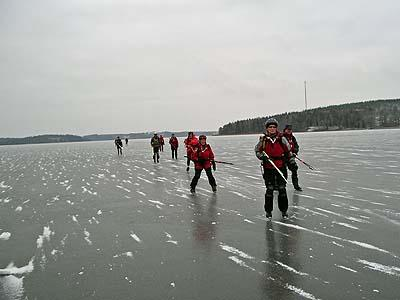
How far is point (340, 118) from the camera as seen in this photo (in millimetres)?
166125

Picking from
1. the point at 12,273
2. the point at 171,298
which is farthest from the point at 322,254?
the point at 12,273

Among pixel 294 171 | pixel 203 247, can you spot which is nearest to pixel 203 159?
pixel 294 171

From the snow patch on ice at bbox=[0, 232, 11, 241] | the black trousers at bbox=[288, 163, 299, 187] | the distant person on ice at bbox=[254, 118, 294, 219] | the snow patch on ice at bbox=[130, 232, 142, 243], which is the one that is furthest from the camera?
the black trousers at bbox=[288, 163, 299, 187]

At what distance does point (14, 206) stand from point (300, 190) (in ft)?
24.2

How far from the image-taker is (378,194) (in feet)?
Answer: 28.9

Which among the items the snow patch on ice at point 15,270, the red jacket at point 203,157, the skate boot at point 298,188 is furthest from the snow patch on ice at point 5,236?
the skate boot at point 298,188

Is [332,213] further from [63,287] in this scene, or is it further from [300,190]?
[63,287]

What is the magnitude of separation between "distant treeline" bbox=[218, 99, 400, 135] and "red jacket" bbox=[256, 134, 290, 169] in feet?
522

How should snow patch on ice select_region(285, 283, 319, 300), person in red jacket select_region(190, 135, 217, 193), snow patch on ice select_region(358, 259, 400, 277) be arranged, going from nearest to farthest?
snow patch on ice select_region(285, 283, 319, 300) < snow patch on ice select_region(358, 259, 400, 277) < person in red jacket select_region(190, 135, 217, 193)

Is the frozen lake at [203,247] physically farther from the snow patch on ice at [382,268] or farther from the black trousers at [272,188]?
the black trousers at [272,188]

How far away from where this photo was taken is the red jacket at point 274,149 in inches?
271

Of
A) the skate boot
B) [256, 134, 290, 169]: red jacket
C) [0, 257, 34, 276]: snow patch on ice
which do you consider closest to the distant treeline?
the skate boot

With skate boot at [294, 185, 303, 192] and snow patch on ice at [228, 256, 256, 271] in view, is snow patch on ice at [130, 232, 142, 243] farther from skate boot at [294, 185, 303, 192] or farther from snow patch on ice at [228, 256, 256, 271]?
skate boot at [294, 185, 303, 192]

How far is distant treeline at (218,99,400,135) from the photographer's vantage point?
16488 cm
